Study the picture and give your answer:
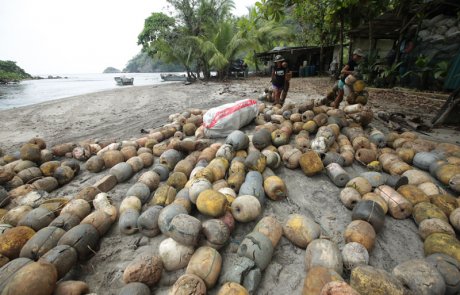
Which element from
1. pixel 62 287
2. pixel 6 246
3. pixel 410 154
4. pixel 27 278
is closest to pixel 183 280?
pixel 62 287

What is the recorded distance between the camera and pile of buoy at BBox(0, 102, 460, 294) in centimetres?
165

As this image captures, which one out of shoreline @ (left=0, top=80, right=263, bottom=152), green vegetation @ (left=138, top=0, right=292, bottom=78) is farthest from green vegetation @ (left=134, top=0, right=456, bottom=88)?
shoreline @ (left=0, top=80, right=263, bottom=152)

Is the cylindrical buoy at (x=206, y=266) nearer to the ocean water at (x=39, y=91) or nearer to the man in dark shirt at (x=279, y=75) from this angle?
the man in dark shirt at (x=279, y=75)

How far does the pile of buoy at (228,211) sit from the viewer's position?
1.65 meters

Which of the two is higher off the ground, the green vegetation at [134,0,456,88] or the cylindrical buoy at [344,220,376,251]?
the green vegetation at [134,0,456,88]

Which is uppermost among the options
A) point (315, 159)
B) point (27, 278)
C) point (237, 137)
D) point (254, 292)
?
point (237, 137)

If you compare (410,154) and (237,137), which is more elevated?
(237,137)

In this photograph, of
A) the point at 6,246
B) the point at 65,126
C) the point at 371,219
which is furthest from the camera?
the point at 65,126

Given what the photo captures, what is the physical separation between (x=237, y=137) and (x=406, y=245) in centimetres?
228

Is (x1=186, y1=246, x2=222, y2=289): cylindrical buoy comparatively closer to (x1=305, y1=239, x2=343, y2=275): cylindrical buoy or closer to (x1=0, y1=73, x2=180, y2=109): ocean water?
(x1=305, y1=239, x2=343, y2=275): cylindrical buoy

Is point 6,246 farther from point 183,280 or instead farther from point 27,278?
point 183,280

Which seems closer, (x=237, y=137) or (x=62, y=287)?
(x=62, y=287)

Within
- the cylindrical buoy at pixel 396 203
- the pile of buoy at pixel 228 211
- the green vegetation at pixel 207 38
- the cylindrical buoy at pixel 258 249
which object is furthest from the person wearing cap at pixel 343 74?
the green vegetation at pixel 207 38

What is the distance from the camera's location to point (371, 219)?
2.13m
